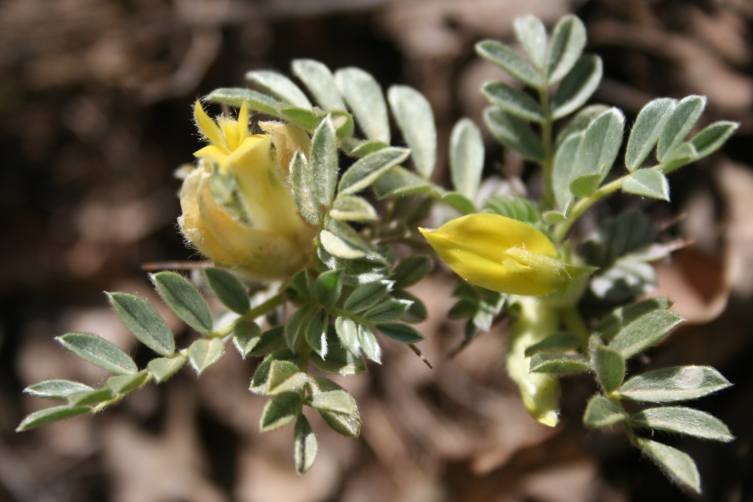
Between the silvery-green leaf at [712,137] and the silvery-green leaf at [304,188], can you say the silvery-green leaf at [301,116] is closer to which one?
the silvery-green leaf at [304,188]

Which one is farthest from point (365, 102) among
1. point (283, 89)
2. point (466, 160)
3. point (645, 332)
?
point (645, 332)

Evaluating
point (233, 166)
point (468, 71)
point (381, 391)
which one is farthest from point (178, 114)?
point (233, 166)

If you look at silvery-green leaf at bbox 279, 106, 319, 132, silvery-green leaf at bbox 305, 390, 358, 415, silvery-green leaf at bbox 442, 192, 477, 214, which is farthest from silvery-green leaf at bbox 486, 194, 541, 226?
silvery-green leaf at bbox 305, 390, 358, 415

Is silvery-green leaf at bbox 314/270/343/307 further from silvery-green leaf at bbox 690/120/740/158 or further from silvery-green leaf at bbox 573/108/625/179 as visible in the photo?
silvery-green leaf at bbox 690/120/740/158

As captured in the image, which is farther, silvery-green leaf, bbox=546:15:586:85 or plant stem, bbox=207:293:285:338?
silvery-green leaf, bbox=546:15:586:85

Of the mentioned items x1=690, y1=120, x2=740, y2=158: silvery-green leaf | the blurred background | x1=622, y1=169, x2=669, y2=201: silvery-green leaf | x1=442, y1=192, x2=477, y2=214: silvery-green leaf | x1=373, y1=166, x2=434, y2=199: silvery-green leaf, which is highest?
x1=690, y1=120, x2=740, y2=158: silvery-green leaf

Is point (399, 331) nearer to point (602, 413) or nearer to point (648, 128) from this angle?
point (602, 413)
